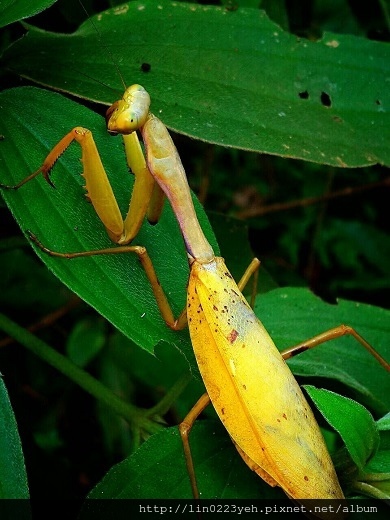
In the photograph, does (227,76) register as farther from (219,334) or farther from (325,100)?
(219,334)

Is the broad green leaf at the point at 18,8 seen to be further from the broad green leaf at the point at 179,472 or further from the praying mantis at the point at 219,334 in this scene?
the broad green leaf at the point at 179,472

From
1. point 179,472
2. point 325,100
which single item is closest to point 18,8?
point 325,100

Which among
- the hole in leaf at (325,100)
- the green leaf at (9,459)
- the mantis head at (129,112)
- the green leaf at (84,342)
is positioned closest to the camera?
the green leaf at (9,459)

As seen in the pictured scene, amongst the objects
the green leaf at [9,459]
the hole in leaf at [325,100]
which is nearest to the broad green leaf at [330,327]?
the hole in leaf at [325,100]

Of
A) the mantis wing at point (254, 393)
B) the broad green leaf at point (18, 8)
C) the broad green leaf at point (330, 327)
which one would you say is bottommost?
the broad green leaf at point (330, 327)

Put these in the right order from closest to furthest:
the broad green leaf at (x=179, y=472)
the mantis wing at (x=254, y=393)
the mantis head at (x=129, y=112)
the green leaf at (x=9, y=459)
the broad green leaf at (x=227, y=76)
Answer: the green leaf at (x=9, y=459), the broad green leaf at (x=179, y=472), the mantis wing at (x=254, y=393), the mantis head at (x=129, y=112), the broad green leaf at (x=227, y=76)

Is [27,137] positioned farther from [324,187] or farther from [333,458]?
[324,187]

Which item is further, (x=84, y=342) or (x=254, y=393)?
(x=84, y=342)
